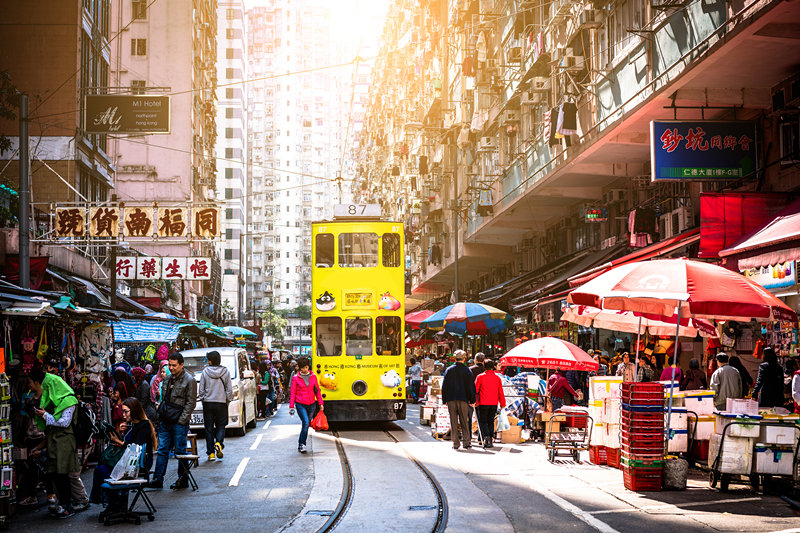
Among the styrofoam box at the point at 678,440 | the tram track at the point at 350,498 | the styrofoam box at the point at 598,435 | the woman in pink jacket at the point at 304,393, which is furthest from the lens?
the woman in pink jacket at the point at 304,393

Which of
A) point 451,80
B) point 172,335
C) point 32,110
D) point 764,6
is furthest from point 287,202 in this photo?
point 764,6

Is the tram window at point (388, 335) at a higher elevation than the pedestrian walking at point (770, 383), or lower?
higher

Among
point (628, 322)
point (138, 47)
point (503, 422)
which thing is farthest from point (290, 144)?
point (628, 322)

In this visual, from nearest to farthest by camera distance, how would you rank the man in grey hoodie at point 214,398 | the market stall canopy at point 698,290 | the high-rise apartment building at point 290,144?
the market stall canopy at point 698,290
the man in grey hoodie at point 214,398
the high-rise apartment building at point 290,144

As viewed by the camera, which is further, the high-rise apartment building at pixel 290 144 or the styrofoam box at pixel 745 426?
the high-rise apartment building at pixel 290 144

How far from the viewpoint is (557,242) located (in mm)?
30250

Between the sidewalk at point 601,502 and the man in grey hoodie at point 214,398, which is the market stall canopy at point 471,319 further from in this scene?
the man in grey hoodie at point 214,398

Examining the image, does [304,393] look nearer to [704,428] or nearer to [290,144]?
[704,428]

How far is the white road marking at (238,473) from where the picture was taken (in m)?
11.9

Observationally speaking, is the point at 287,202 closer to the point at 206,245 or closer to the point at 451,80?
the point at 206,245

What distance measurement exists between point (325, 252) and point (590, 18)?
8.25 m

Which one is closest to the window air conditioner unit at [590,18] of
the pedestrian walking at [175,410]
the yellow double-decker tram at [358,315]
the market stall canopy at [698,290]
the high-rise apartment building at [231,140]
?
the yellow double-decker tram at [358,315]

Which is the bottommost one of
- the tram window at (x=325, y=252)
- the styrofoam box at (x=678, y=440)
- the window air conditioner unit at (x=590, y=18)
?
the styrofoam box at (x=678, y=440)

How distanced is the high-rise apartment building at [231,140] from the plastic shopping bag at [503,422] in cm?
8133
